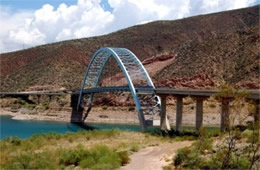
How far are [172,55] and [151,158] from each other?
7671 cm

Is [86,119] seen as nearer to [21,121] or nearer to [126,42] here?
[21,121]

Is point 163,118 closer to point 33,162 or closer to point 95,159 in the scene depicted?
point 95,159

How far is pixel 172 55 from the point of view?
317 ft

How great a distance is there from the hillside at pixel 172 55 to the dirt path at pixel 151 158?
40.3 meters

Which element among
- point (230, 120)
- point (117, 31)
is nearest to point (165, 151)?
point (230, 120)

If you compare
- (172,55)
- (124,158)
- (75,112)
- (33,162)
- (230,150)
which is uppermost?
(172,55)

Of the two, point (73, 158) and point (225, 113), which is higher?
point (225, 113)

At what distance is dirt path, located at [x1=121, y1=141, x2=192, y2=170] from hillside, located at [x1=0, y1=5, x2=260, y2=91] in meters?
40.3

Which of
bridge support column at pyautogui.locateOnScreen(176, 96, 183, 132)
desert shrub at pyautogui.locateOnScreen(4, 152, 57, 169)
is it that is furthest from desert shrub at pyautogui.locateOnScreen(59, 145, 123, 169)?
bridge support column at pyautogui.locateOnScreen(176, 96, 183, 132)

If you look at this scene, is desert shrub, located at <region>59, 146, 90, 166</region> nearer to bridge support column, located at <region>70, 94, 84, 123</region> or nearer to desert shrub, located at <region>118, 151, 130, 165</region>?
desert shrub, located at <region>118, 151, 130, 165</region>

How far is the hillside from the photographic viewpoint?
69625 mm

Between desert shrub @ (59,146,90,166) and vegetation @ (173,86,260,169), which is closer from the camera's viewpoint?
vegetation @ (173,86,260,169)

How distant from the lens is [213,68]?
235 ft

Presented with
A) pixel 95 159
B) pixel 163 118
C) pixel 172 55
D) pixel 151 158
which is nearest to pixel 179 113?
pixel 163 118
